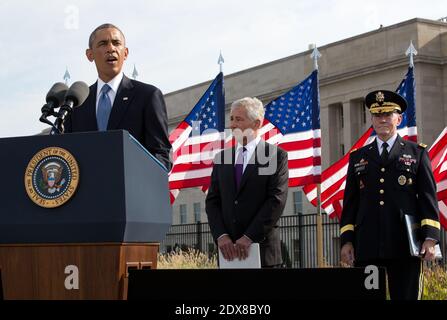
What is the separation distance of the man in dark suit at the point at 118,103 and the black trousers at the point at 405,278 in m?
2.05

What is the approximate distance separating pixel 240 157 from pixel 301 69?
39.5 metres

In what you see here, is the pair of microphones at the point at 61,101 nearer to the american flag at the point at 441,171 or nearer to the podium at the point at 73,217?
the podium at the point at 73,217

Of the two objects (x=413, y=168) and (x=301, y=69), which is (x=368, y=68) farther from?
(x=413, y=168)

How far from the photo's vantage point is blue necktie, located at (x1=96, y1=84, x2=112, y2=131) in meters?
4.32

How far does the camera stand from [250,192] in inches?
221

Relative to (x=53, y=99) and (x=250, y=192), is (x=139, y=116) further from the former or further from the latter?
(x=250, y=192)

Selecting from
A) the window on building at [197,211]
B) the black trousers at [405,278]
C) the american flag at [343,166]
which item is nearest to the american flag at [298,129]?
the american flag at [343,166]

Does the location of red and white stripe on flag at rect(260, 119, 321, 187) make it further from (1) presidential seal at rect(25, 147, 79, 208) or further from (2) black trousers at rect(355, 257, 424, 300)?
(1) presidential seal at rect(25, 147, 79, 208)

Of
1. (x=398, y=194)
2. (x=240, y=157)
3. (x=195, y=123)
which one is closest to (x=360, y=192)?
(x=398, y=194)

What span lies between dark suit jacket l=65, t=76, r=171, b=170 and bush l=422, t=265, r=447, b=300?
21.7 feet

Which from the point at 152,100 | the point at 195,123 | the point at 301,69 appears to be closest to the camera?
the point at 152,100

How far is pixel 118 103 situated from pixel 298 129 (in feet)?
31.5

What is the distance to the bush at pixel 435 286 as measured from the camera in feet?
35.7

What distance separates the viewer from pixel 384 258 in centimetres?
572
